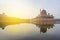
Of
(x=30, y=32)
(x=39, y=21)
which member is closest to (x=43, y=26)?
(x=39, y=21)

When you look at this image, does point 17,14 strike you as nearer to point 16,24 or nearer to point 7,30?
point 16,24

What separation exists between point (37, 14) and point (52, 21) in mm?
296

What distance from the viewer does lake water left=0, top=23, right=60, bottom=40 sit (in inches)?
89.9

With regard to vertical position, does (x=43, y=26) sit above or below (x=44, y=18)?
below

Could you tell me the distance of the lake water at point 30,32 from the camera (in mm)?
2283

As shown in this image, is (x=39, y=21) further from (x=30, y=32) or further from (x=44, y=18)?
(x=30, y=32)

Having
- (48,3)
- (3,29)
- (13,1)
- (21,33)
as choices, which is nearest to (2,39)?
(3,29)

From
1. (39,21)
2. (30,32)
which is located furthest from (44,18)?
(30,32)

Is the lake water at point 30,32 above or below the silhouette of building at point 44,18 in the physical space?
below

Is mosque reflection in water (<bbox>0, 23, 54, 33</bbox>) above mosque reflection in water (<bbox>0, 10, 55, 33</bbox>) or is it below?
below

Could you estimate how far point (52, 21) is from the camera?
2402 millimetres

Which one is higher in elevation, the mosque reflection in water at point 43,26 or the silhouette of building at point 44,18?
the silhouette of building at point 44,18

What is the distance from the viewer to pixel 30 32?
2316 millimetres

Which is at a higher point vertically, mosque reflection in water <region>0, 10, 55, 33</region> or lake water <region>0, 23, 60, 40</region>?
mosque reflection in water <region>0, 10, 55, 33</region>
